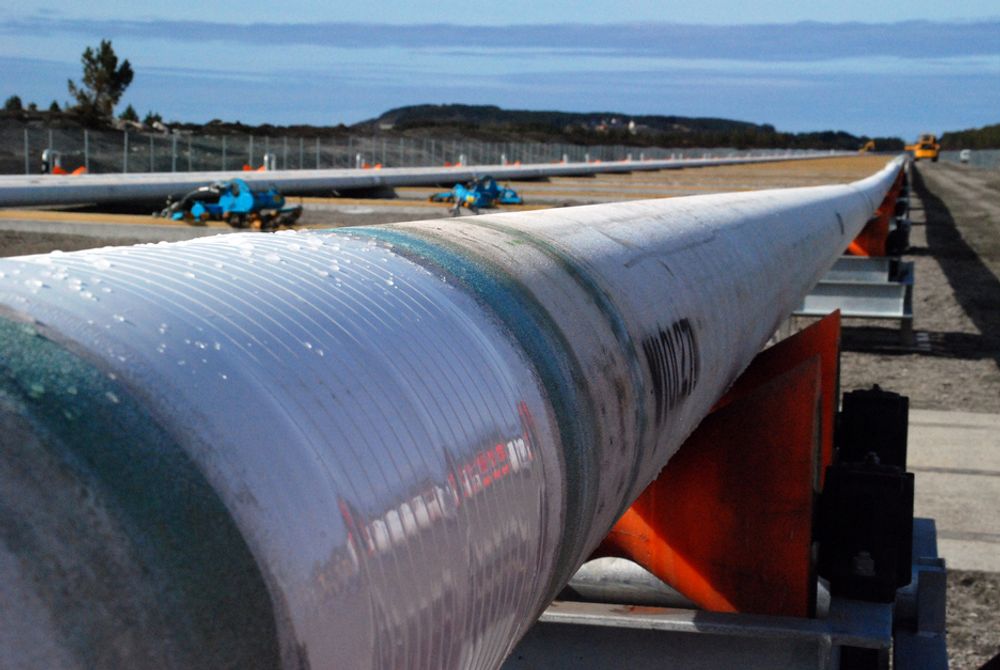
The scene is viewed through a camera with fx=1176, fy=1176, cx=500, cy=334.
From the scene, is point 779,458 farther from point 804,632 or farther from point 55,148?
point 55,148

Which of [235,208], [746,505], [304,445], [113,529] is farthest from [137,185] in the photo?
[113,529]

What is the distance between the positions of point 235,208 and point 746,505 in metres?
14.3

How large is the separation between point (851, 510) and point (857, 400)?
118 cm

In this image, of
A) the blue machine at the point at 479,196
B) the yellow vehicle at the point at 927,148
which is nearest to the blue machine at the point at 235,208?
the blue machine at the point at 479,196

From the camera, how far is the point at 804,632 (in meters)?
2.99

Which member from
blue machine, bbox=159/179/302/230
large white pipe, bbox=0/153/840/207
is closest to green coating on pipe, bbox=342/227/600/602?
blue machine, bbox=159/179/302/230

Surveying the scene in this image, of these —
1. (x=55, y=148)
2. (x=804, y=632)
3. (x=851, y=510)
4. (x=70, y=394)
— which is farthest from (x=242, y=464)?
(x=55, y=148)

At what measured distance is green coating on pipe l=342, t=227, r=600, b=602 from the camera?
1618 mm

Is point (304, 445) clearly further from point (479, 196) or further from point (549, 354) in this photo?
point (479, 196)

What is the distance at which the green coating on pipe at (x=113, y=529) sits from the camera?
82cm

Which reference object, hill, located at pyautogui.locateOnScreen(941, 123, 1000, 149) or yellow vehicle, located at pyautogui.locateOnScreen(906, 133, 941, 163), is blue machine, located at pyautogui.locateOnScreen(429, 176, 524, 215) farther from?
hill, located at pyautogui.locateOnScreen(941, 123, 1000, 149)

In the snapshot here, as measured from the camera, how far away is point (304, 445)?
40.8 inches

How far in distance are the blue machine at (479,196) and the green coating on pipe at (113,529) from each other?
17391 millimetres

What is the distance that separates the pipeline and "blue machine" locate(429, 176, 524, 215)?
652 inches
